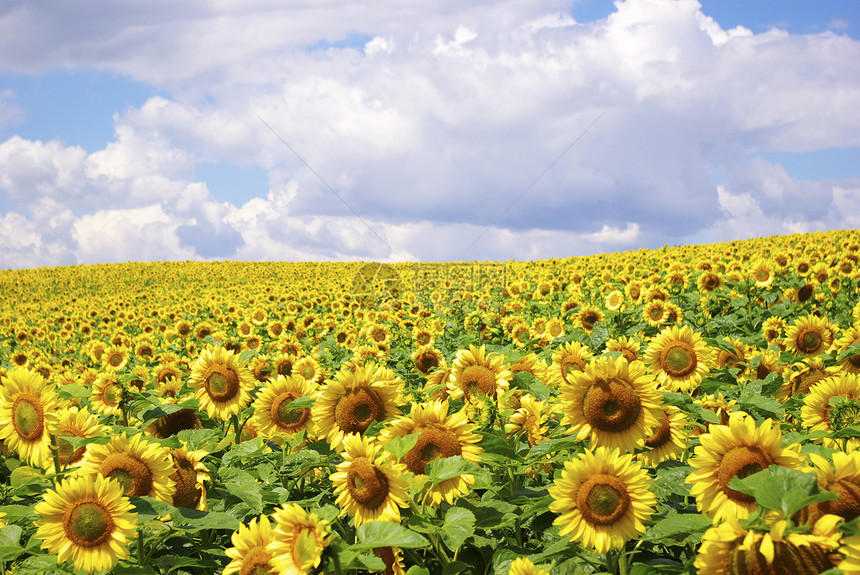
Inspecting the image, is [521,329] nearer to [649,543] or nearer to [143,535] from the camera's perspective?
[649,543]

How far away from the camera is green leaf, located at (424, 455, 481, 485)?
7.92 ft

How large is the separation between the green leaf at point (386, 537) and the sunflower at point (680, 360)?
9.49 feet

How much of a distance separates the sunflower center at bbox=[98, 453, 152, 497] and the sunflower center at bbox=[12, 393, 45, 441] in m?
0.80

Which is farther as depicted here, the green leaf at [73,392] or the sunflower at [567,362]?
the sunflower at [567,362]

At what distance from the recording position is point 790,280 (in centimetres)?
1239

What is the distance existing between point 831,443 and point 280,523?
2.71m

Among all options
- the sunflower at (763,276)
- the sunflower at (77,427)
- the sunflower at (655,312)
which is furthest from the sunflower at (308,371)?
the sunflower at (763,276)

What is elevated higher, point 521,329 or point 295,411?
point 521,329

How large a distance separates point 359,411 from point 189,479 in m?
0.90

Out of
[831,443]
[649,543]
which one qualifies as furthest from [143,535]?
[831,443]

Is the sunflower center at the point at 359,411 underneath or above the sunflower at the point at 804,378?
underneath

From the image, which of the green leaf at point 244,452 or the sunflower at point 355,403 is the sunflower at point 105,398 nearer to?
the green leaf at point 244,452

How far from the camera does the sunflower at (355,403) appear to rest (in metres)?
3.15

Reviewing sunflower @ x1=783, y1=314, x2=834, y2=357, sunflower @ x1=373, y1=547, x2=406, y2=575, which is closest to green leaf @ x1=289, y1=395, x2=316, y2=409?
sunflower @ x1=373, y1=547, x2=406, y2=575
